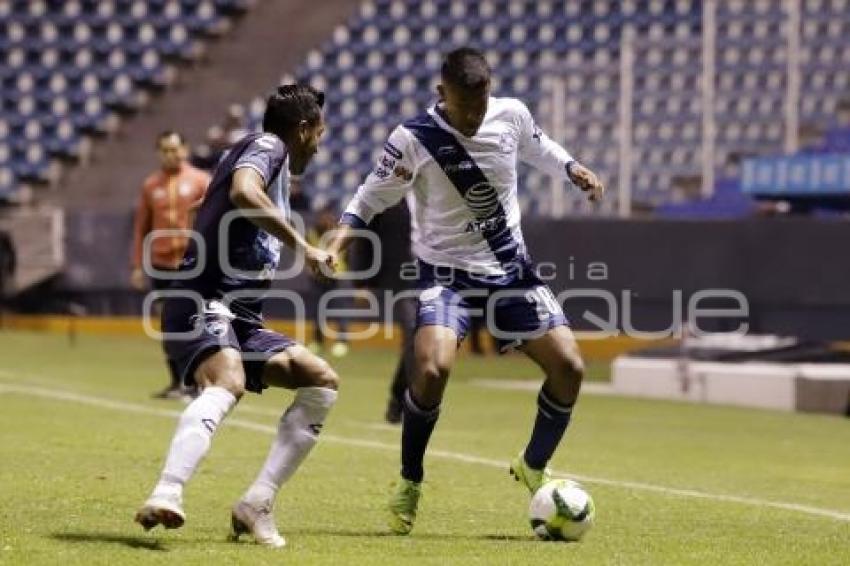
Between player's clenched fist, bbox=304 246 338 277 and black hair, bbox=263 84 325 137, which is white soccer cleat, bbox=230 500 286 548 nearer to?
player's clenched fist, bbox=304 246 338 277

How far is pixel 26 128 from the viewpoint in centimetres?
2856

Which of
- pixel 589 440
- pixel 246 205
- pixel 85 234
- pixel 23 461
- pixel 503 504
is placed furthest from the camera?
pixel 85 234

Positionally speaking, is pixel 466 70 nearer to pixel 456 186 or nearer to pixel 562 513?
pixel 456 186

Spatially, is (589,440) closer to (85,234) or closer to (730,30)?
(730,30)

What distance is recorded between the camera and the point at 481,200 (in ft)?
29.0

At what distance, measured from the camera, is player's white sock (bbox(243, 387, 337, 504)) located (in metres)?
8.12

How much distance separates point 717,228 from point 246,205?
13.4m

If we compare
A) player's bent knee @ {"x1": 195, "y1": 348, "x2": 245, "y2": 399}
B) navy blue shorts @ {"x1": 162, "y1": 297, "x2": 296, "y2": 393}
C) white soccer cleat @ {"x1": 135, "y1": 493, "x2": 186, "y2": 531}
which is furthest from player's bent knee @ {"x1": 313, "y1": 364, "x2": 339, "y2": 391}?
white soccer cleat @ {"x1": 135, "y1": 493, "x2": 186, "y2": 531}

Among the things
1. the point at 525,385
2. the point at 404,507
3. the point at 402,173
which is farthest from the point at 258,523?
the point at 525,385

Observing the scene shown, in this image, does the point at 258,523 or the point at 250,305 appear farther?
the point at 250,305

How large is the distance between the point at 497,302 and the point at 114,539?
192cm

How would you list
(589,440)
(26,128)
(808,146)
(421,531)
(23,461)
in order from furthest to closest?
(26,128) < (808,146) < (589,440) < (23,461) < (421,531)

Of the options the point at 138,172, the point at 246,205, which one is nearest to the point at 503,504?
the point at 246,205

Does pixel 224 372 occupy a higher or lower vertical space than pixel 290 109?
lower
